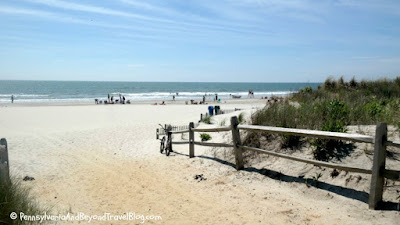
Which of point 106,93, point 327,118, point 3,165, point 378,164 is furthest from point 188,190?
point 106,93

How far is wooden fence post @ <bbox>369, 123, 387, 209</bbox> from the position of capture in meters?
4.87

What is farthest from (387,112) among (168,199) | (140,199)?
(140,199)

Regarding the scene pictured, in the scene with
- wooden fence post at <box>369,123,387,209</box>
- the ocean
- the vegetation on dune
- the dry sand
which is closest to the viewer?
wooden fence post at <box>369,123,387,209</box>

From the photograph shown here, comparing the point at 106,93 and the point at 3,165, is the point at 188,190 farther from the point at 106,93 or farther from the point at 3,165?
the point at 106,93

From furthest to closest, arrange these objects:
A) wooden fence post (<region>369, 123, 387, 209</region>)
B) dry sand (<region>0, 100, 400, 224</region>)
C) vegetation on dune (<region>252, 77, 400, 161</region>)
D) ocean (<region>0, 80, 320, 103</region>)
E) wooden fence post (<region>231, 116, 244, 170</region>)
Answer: ocean (<region>0, 80, 320, 103</region>) < wooden fence post (<region>231, 116, 244, 170</region>) < vegetation on dune (<region>252, 77, 400, 161</region>) < dry sand (<region>0, 100, 400, 224</region>) < wooden fence post (<region>369, 123, 387, 209</region>)

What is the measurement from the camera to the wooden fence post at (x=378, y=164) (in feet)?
16.0

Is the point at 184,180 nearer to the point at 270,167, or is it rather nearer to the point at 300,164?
the point at 270,167

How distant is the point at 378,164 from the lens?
487 cm

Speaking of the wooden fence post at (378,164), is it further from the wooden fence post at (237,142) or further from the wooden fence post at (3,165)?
the wooden fence post at (3,165)

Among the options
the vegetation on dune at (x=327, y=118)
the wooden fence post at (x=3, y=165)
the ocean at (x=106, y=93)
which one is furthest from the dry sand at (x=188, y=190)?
the ocean at (x=106, y=93)

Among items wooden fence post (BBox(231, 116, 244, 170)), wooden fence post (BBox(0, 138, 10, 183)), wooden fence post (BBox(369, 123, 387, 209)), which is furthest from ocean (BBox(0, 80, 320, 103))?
wooden fence post (BBox(0, 138, 10, 183))

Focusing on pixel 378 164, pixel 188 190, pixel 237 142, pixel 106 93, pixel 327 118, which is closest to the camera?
pixel 378 164

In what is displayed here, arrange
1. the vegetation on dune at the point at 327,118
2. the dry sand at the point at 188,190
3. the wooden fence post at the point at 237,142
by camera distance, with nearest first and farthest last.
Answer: the dry sand at the point at 188,190 < the vegetation on dune at the point at 327,118 < the wooden fence post at the point at 237,142

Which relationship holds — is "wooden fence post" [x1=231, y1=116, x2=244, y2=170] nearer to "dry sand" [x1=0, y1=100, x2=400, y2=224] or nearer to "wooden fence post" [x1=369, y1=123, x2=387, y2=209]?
"dry sand" [x1=0, y1=100, x2=400, y2=224]
